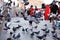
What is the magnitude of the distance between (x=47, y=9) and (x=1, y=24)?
136 cm

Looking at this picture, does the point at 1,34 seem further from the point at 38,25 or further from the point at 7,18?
the point at 38,25

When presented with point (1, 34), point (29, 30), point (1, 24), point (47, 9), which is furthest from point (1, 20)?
point (47, 9)

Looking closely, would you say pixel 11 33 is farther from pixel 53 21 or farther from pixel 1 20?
pixel 53 21

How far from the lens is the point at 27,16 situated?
5.40m

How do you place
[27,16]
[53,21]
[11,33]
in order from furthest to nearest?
1. [27,16]
2. [53,21]
3. [11,33]

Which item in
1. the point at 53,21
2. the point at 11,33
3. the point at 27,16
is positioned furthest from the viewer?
the point at 27,16

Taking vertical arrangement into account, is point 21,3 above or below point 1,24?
above

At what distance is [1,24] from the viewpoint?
199 inches

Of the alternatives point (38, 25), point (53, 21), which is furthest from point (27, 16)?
point (53, 21)

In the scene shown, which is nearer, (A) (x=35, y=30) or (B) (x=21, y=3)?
(A) (x=35, y=30)

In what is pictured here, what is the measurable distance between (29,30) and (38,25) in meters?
0.38

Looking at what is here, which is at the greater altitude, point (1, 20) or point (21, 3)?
point (21, 3)

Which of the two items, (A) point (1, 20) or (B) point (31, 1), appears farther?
(B) point (31, 1)

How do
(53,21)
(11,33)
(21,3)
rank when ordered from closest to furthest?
(11,33)
(53,21)
(21,3)
